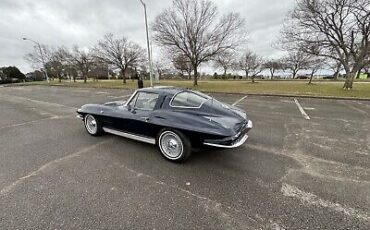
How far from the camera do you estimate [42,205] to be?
2.47 meters

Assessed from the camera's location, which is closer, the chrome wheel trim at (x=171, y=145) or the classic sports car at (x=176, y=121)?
the classic sports car at (x=176, y=121)

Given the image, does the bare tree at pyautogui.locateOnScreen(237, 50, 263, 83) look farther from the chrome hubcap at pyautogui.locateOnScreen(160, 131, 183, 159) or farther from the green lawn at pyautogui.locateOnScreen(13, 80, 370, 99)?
the chrome hubcap at pyautogui.locateOnScreen(160, 131, 183, 159)

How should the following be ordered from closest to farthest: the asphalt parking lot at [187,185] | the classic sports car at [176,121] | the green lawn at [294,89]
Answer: the asphalt parking lot at [187,185], the classic sports car at [176,121], the green lawn at [294,89]

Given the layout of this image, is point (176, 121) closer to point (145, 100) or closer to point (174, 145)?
point (174, 145)

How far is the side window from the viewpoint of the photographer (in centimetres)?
394

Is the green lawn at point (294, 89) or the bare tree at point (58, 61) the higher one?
the bare tree at point (58, 61)

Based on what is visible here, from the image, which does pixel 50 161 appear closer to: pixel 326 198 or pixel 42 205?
pixel 42 205

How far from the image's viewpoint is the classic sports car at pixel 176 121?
3208mm

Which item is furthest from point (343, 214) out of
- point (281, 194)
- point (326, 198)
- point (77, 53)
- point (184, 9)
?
point (77, 53)

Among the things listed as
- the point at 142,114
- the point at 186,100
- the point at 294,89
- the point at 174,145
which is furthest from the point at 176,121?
the point at 294,89

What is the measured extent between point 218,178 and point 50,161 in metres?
3.21

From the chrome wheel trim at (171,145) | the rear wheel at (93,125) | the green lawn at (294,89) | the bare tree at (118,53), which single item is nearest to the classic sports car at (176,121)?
the chrome wheel trim at (171,145)

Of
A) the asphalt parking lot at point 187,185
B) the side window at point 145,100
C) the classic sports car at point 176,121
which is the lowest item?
the asphalt parking lot at point 187,185

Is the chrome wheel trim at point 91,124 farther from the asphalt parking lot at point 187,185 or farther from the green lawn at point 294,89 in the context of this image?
the green lawn at point 294,89
